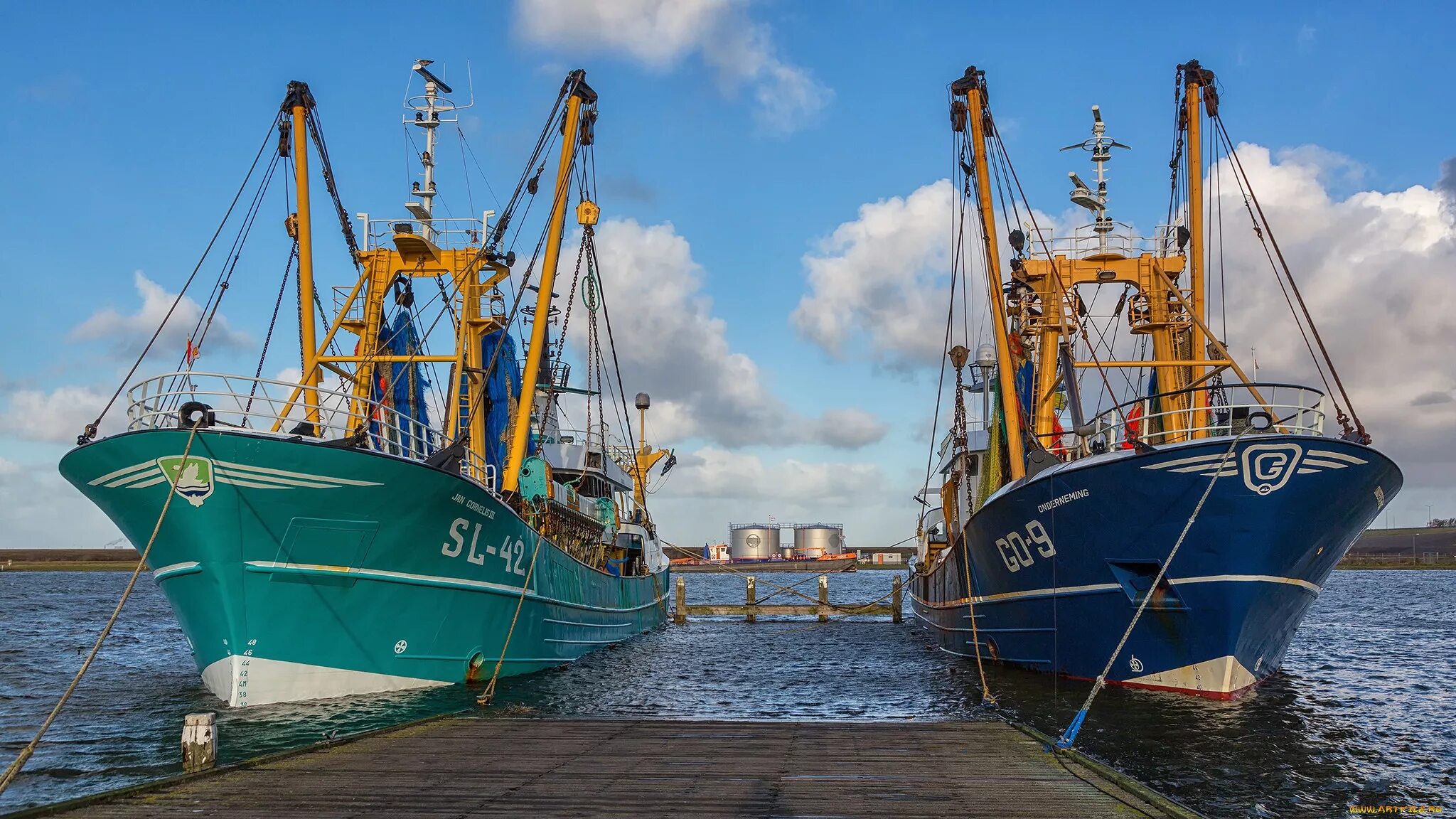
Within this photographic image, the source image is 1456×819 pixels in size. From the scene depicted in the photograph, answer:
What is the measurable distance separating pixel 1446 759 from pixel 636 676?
47.1 feet

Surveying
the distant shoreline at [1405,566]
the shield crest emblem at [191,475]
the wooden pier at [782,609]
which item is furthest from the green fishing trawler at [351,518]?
the distant shoreline at [1405,566]

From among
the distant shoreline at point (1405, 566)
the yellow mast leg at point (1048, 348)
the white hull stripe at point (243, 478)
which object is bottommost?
the distant shoreline at point (1405, 566)

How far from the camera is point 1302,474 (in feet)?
50.0

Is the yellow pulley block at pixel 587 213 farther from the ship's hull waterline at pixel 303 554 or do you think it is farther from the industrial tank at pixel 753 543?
the industrial tank at pixel 753 543

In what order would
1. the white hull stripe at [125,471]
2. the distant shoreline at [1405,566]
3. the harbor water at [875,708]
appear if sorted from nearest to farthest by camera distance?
the harbor water at [875,708], the white hull stripe at [125,471], the distant shoreline at [1405,566]

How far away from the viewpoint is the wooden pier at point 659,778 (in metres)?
8.03

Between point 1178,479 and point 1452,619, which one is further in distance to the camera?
point 1452,619

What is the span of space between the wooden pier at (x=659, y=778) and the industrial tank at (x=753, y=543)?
476 ft

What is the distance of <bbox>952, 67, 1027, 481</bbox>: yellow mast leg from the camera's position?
2105 cm

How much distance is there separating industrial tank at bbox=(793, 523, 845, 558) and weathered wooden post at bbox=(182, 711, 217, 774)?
491 ft

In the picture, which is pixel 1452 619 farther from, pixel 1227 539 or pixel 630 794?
pixel 630 794

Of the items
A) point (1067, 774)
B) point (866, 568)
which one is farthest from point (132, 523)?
point (866, 568)

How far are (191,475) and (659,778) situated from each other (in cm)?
873

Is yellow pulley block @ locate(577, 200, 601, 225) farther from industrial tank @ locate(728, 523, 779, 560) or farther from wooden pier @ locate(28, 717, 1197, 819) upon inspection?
industrial tank @ locate(728, 523, 779, 560)
